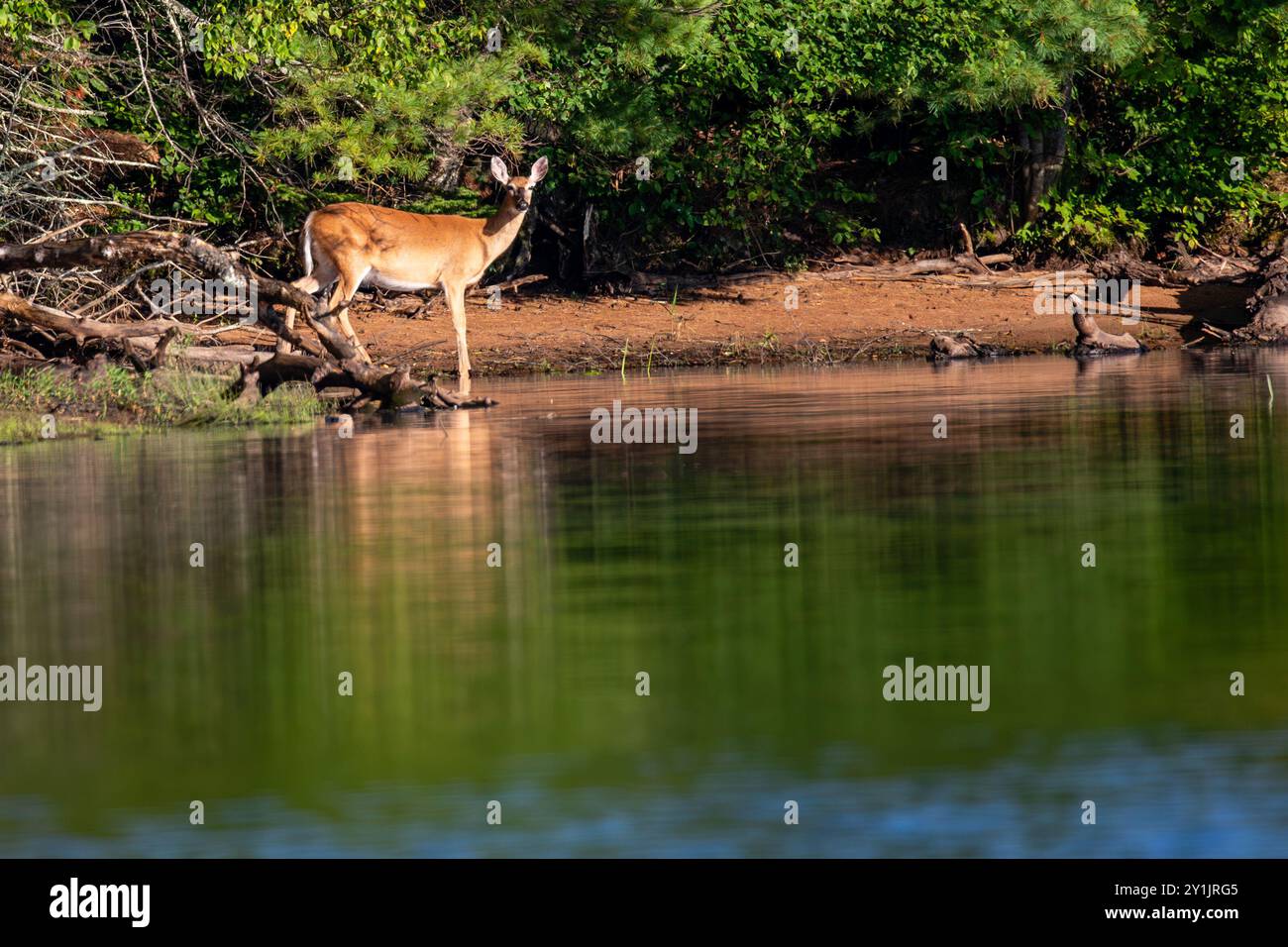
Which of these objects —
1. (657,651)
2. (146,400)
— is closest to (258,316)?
(146,400)

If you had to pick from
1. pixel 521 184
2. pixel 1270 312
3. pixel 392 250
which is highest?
pixel 521 184

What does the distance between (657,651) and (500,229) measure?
18751 mm

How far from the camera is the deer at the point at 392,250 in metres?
23.9

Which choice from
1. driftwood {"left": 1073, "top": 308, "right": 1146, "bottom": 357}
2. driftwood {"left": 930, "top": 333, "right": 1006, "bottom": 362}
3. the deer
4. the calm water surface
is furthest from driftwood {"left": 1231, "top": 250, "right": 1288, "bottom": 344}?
the calm water surface

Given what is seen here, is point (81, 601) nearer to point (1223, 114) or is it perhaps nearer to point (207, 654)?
point (207, 654)

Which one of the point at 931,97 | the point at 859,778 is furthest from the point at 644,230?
the point at 859,778

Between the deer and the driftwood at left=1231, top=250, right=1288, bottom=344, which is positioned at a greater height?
the deer

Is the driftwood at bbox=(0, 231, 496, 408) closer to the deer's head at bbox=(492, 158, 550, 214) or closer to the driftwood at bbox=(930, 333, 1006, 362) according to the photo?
the deer's head at bbox=(492, 158, 550, 214)

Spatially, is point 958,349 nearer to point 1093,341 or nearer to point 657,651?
point 1093,341

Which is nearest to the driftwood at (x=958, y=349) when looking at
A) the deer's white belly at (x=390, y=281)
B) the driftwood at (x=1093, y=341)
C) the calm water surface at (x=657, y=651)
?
the driftwood at (x=1093, y=341)

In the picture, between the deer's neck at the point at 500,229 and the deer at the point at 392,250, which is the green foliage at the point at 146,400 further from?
the deer's neck at the point at 500,229

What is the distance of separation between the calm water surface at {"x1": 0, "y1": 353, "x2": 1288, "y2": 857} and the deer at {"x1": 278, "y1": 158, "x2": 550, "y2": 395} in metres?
10.0

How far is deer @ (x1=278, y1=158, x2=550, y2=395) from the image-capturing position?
2389 cm

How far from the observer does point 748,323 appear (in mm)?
28328
